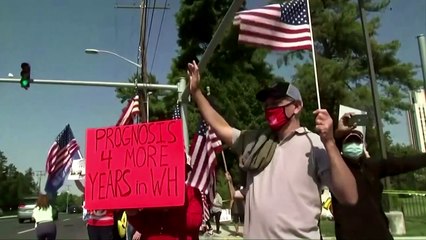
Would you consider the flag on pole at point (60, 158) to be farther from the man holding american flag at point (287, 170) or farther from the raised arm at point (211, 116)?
the man holding american flag at point (287, 170)

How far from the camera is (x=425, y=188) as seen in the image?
79.6 feet

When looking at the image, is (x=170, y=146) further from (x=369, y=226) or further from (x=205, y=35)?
(x=205, y=35)

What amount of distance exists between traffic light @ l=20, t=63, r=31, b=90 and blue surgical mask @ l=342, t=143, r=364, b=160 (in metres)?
13.0

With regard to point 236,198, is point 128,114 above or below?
above

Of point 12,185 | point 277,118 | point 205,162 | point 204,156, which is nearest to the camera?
point 277,118

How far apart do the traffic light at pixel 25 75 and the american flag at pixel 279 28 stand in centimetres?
1075

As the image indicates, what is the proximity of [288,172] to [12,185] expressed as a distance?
9095 centimetres

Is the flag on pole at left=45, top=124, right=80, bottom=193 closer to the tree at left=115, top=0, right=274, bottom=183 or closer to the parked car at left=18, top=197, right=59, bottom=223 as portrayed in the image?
the tree at left=115, top=0, right=274, bottom=183

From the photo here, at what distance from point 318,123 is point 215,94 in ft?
101

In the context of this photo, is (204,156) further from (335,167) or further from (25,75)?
(25,75)

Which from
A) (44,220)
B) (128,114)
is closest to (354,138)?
(128,114)

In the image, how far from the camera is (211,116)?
3.46 metres

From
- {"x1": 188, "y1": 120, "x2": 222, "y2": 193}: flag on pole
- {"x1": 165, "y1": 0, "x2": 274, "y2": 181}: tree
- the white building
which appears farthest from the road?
the white building

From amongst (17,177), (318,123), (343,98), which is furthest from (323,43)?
(17,177)
